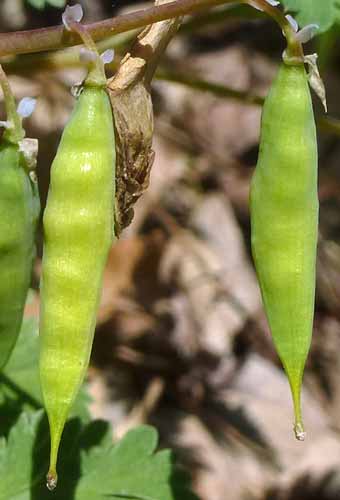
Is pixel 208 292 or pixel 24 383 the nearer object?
pixel 24 383

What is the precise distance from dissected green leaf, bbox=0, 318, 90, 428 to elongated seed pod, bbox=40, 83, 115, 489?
2.88ft

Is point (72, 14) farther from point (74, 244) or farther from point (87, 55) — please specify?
point (74, 244)

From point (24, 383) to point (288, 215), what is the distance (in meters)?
1.31

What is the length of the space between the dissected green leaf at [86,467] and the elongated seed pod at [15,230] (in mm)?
449

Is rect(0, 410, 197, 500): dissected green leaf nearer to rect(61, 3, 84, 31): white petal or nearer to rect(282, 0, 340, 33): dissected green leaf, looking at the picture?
rect(61, 3, 84, 31): white petal

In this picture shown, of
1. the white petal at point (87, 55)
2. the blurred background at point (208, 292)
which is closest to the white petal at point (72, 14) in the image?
the white petal at point (87, 55)

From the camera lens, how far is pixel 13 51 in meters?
2.14

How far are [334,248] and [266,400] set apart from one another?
973 mm

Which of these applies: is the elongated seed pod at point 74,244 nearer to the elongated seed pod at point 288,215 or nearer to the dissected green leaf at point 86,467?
the elongated seed pod at point 288,215

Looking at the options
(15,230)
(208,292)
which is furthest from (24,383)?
(208,292)

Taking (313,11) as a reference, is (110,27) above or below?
above

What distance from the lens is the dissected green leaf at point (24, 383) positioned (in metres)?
2.90

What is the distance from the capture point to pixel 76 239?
2.00 meters

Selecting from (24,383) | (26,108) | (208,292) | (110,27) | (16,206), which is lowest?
(208,292)
